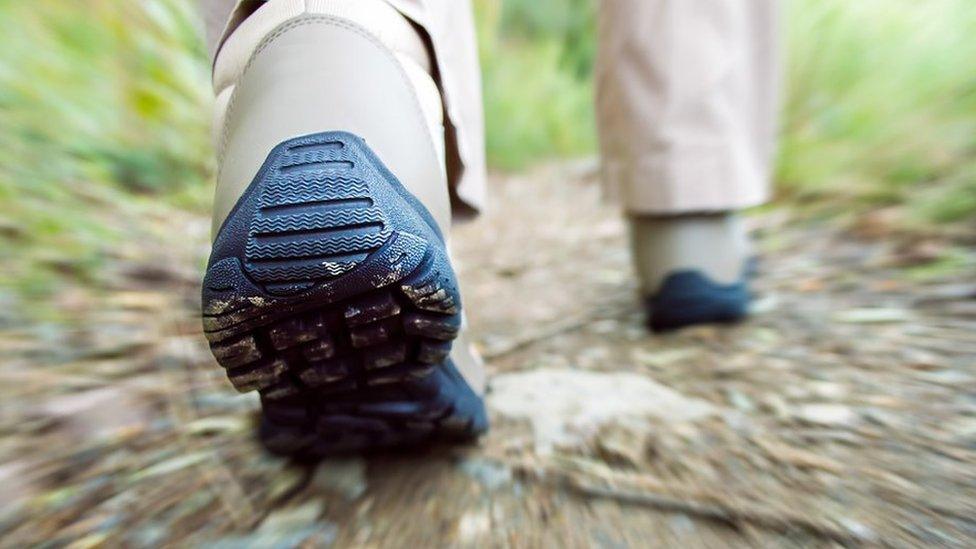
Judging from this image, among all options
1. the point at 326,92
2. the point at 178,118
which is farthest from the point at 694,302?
the point at 178,118

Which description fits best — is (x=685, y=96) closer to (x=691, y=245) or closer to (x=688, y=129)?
(x=688, y=129)

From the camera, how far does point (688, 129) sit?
1.05 meters

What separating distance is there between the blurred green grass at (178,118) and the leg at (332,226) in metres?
0.82

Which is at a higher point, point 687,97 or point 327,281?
point 687,97

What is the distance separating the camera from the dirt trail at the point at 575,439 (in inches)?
25.9

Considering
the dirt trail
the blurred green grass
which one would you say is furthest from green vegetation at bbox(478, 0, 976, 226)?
the dirt trail

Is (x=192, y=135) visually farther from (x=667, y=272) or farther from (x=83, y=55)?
(x=667, y=272)

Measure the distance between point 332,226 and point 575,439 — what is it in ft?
1.38

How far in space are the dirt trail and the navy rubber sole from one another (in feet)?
0.57

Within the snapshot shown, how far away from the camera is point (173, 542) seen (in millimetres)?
660

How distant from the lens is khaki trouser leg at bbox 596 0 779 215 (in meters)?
1.02

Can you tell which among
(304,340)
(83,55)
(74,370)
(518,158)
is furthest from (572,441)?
(518,158)

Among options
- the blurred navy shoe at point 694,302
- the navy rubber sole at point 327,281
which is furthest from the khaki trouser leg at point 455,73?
Result: the blurred navy shoe at point 694,302

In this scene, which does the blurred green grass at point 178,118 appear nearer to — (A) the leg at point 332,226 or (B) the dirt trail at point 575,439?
(B) the dirt trail at point 575,439
